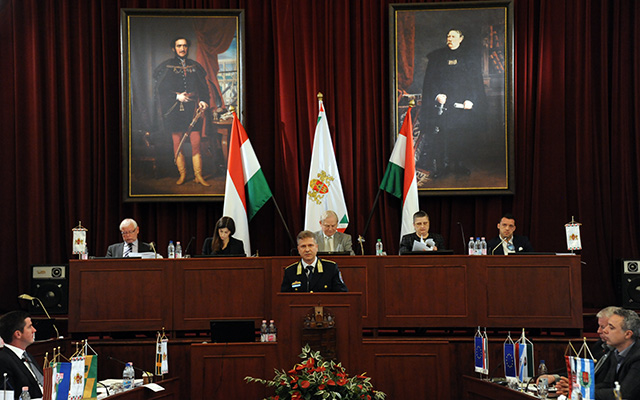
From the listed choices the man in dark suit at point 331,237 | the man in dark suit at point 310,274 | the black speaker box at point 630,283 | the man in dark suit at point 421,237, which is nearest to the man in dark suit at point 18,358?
the man in dark suit at point 310,274

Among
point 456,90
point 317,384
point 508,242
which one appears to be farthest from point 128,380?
point 456,90

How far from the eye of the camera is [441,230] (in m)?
9.95

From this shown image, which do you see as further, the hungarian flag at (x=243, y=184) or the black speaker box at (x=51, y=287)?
the hungarian flag at (x=243, y=184)

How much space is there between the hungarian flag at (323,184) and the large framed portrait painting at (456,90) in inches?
36.9

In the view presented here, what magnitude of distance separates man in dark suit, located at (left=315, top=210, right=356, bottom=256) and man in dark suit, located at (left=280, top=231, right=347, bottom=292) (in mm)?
1305

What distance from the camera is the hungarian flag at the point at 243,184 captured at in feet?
31.0

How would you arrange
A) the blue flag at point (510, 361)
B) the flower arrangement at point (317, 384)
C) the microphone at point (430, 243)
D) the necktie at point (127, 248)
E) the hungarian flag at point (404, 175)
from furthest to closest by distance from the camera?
the hungarian flag at point (404, 175)
the necktie at point (127, 248)
the microphone at point (430, 243)
the blue flag at point (510, 361)
the flower arrangement at point (317, 384)

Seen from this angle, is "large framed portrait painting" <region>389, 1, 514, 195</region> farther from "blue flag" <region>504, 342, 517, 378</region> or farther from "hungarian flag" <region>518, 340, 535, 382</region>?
"hungarian flag" <region>518, 340, 535, 382</region>

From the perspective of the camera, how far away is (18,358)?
5.61m

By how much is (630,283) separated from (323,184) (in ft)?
12.6

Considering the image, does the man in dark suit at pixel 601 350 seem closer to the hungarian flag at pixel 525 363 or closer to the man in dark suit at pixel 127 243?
the hungarian flag at pixel 525 363

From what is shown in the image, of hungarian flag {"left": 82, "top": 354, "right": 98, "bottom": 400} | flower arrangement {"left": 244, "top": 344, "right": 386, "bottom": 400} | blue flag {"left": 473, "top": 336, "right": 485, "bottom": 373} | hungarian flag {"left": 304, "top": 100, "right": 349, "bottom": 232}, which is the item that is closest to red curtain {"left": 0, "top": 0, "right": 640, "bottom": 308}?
hungarian flag {"left": 304, "top": 100, "right": 349, "bottom": 232}

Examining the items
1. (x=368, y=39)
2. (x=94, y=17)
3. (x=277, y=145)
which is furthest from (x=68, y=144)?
(x=368, y=39)

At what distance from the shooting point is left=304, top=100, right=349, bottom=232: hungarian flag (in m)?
9.49
